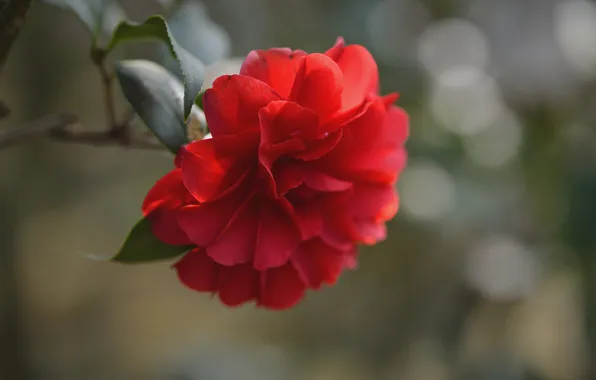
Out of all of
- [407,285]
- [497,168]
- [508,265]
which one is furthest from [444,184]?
[407,285]

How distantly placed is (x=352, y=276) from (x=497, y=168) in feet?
2.13

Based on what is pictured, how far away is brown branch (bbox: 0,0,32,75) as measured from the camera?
0.44m

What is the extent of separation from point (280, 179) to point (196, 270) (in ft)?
0.31

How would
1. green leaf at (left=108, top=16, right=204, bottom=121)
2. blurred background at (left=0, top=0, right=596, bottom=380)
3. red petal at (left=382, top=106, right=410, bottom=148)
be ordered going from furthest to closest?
blurred background at (left=0, top=0, right=596, bottom=380) < red petal at (left=382, top=106, right=410, bottom=148) < green leaf at (left=108, top=16, right=204, bottom=121)

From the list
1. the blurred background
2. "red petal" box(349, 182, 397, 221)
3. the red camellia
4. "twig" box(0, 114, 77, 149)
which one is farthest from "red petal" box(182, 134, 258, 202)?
the blurred background

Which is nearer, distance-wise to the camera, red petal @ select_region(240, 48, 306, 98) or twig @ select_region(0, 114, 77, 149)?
red petal @ select_region(240, 48, 306, 98)

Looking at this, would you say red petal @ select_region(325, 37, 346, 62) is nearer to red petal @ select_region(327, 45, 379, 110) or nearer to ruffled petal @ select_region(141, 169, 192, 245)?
red petal @ select_region(327, 45, 379, 110)

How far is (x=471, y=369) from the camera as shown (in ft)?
5.67

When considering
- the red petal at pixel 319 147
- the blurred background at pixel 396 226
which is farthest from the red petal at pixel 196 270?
the blurred background at pixel 396 226

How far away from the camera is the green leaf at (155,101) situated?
45cm

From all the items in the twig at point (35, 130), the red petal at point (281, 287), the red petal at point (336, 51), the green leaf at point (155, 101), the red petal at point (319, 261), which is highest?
the red petal at point (336, 51)

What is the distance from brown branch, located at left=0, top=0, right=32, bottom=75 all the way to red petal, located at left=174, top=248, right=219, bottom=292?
209 mm

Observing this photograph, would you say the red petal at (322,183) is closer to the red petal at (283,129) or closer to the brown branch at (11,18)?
the red petal at (283,129)

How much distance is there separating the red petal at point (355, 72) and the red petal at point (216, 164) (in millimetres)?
88
